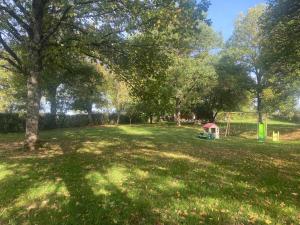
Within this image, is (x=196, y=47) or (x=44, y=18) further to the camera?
(x=196, y=47)

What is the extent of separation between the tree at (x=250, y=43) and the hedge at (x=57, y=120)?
73.3 feet

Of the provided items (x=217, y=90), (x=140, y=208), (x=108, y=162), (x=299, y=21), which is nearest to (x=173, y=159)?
(x=108, y=162)

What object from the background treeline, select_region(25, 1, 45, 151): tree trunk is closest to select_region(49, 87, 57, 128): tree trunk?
the background treeline

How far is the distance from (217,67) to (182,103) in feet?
24.7

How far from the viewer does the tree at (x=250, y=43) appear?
1703 inches

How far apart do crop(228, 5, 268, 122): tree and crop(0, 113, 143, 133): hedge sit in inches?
880

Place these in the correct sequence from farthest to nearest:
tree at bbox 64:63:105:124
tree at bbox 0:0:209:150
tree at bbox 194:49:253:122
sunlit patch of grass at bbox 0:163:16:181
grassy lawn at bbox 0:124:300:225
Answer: tree at bbox 194:49:253:122
tree at bbox 64:63:105:124
tree at bbox 0:0:209:150
sunlit patch of grass at bbox 0:163:16:181
grassy lawn at bbox 0:124:300:225

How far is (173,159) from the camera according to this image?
13969 mm

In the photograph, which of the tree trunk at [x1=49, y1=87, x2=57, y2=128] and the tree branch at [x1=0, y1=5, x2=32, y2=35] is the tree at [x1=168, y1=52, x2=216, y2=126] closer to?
the tree trunk at [x1=49, y1=87, x2=57, y2=128]

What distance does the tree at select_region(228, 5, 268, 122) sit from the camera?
4325cm

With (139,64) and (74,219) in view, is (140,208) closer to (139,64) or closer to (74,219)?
(74,219)

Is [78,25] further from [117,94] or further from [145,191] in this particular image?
[117,94]

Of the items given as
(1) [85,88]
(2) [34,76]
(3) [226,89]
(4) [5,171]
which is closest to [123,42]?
(2) [34,76]

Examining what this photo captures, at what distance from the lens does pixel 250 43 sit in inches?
1732
